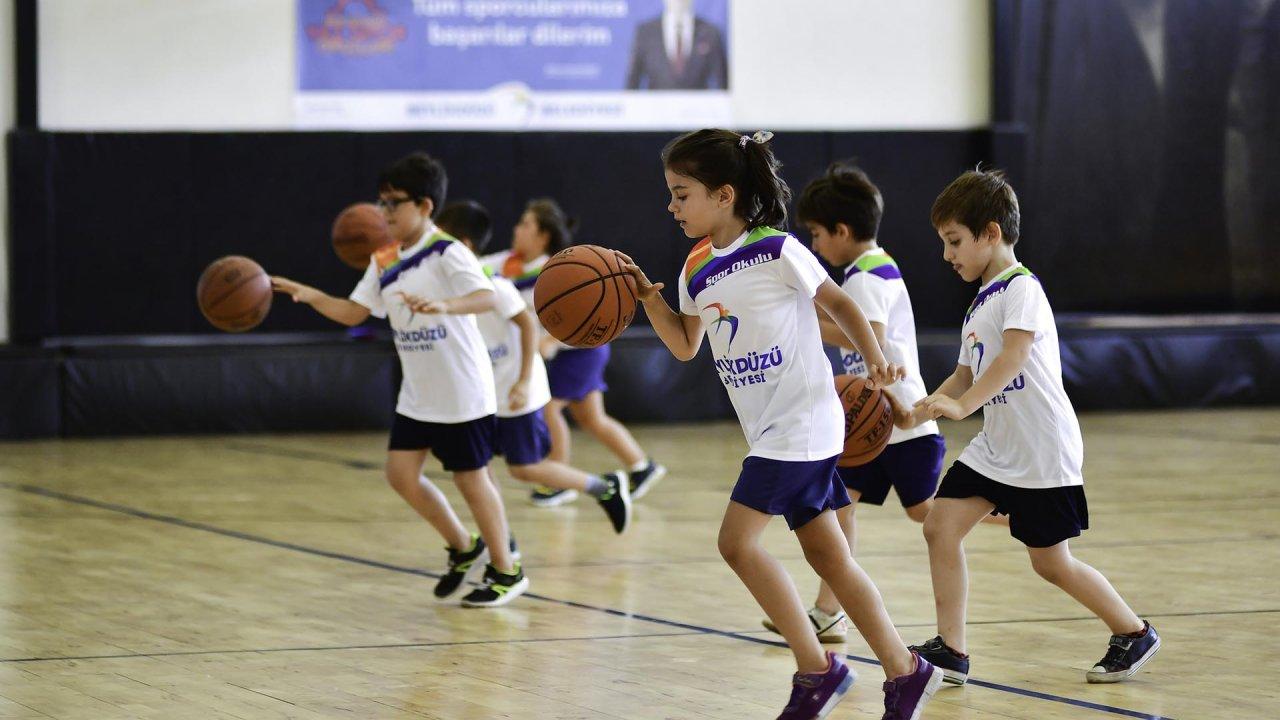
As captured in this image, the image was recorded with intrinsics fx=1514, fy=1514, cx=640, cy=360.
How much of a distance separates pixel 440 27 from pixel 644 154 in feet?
5.96

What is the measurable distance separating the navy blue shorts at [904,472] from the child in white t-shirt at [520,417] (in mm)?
1720

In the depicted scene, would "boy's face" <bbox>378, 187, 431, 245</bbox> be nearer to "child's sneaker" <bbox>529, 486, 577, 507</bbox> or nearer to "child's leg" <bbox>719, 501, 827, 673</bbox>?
"child's leg" <bbox>719, 501, 827, 673</bbox>

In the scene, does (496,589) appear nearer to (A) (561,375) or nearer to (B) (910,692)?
(B) (910,692)

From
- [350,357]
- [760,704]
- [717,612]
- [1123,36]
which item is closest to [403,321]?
[717,612]

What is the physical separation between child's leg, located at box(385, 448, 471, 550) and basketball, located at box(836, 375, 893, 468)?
1.65m

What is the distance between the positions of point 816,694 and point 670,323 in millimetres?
937

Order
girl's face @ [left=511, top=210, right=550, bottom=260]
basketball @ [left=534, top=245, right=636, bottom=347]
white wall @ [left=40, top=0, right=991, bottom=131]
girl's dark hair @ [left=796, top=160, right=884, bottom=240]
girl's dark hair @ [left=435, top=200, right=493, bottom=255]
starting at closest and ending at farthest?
basketball @ [left=534, top=245, right=636, bottom=347] < girl's dark hair @ [left=796, top=160, right=884, bottom=240] < girl's dark hair @ [left=435, top=200, right=493, bottom=255] < girl's face @ [left=511, top=210, right=550, bottom=260] < white wall @ [left=40, top=0, right=991, bottom=131]

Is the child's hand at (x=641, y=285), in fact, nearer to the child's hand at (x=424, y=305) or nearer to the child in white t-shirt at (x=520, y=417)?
the child's hand at (x=424, y=305)

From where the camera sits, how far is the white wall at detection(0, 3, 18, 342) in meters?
10.8

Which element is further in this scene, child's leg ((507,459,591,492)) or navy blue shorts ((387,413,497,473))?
child's leg ((507,459,591,492))

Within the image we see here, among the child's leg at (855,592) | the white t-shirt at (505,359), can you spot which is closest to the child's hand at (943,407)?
the child's leg at (855,592)

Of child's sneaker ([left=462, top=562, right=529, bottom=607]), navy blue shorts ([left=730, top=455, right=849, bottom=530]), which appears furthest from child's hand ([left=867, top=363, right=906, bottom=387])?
child's sneaker ([left=462, top=562, right=529, bottom=607])

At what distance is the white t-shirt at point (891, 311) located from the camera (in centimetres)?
439

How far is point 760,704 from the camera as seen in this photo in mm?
3811
